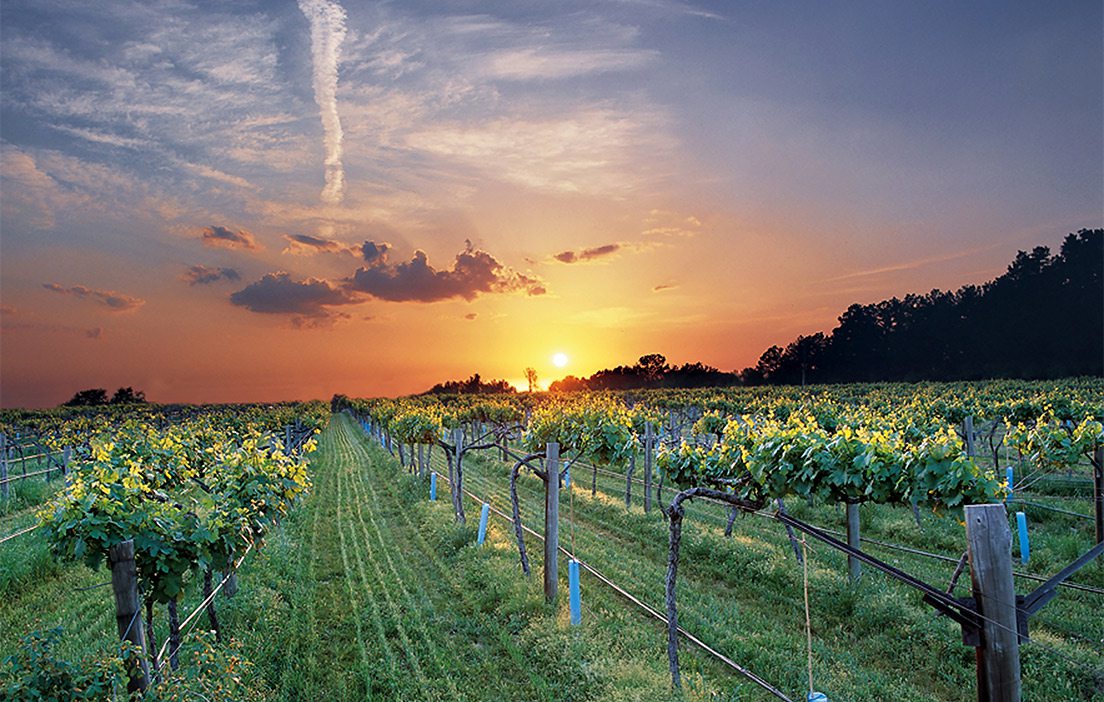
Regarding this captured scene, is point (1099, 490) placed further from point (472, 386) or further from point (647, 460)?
point (472, 386)

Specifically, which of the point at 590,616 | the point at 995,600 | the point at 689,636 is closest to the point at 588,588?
the point at 590,616

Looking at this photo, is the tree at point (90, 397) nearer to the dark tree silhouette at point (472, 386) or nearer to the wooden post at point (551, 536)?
the dark tree silhouette at point (472, 386)

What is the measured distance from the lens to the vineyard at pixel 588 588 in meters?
6.12

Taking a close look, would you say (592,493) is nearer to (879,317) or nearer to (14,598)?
(14,598)

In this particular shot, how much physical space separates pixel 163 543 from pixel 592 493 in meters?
17.0

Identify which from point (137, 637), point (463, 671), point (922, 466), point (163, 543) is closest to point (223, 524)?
point (163, 543)

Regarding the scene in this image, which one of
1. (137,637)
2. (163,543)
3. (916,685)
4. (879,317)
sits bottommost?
(916,685)

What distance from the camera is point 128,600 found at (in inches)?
223

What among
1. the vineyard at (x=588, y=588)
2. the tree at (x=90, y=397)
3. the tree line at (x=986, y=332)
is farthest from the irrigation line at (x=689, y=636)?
the tree at (x=90, y=397)

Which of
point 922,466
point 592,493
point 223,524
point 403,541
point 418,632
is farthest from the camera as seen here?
point 592,493

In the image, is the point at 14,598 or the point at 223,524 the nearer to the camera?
the point at 223,524

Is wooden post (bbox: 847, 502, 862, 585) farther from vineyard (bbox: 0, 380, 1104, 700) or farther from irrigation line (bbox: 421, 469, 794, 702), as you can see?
irrigation line (bbox: 421, 469, 794, 702)

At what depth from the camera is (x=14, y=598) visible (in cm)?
1211

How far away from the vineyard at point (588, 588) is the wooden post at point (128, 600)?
0.05 feet
